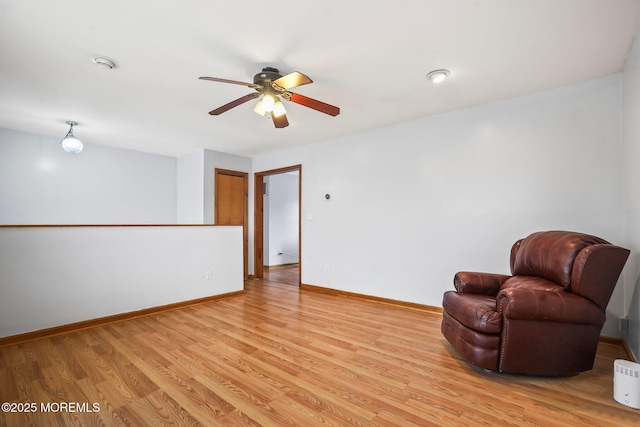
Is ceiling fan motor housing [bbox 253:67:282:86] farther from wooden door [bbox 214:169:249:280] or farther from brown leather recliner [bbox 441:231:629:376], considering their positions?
wooden door [bbox 214:169:249:280]

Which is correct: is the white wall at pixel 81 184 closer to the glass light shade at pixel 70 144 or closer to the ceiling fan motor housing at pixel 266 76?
the glass light shade at pixel 70 144

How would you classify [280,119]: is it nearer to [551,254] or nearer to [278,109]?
[278,109]

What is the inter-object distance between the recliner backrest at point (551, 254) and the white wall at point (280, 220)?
5.44 meters

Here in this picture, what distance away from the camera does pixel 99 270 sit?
323cm

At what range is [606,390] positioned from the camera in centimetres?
193

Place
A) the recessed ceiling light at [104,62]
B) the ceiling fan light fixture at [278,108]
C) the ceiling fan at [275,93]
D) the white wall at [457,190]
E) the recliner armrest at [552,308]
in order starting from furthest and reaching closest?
the white wall at [457,190], the ceiling fan light fixture at [278,108], the recessed ceiling light at [104,62], the ceiling fan at [275,93], the recliner armrest at [552,308]

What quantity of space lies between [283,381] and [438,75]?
2806 millimetres

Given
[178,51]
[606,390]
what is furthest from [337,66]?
[606,390]

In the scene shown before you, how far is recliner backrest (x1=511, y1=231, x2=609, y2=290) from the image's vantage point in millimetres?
2127

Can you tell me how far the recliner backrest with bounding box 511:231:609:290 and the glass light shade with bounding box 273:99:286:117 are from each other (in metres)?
2.51

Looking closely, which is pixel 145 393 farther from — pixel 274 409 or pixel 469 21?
pixel 469 21

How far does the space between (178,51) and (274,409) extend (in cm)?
262

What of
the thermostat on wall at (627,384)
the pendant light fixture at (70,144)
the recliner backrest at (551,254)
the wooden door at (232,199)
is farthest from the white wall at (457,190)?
the pendant light fixture at (70,144)

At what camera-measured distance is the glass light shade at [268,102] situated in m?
2.54
